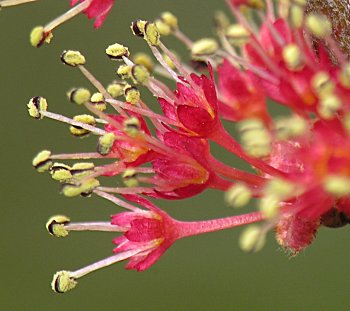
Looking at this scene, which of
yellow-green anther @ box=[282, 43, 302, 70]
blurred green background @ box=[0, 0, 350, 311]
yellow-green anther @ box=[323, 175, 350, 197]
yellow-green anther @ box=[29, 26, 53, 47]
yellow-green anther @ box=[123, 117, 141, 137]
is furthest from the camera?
blurred green background @ box=[0, 0, 350, 311]

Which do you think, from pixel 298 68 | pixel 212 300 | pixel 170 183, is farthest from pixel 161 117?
pixel 212 300

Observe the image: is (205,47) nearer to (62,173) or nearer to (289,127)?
(289,127)

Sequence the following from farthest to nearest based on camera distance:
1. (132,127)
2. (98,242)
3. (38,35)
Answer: (98,242) → (38,35) → (132,127)

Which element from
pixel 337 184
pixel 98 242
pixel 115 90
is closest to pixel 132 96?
pixel 115 90

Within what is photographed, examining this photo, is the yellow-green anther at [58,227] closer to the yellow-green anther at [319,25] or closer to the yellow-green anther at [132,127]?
the yellow-green anther at [132,127]

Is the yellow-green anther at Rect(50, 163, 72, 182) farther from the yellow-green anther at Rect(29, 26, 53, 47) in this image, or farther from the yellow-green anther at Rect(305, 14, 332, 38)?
the yellow-green anther at Rect(305, 14, 332, 38)

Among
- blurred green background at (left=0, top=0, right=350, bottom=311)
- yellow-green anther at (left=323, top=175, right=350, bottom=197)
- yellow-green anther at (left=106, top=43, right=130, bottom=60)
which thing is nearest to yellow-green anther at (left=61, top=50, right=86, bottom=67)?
yellow-green anther at (left=106, top=43, right=130, bottom=60)
